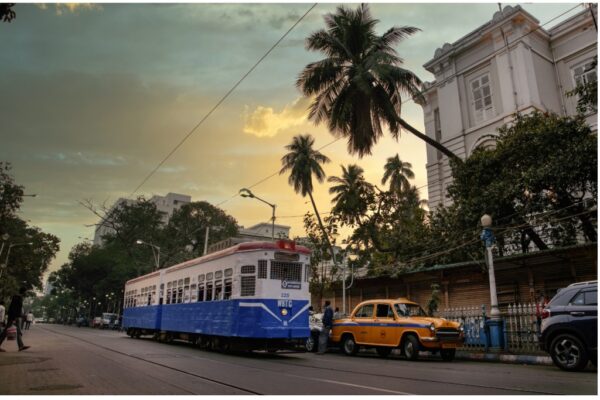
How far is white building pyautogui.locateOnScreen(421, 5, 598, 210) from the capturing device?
86.0 feet

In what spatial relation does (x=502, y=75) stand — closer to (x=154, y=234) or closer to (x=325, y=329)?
(x=325, y=329)

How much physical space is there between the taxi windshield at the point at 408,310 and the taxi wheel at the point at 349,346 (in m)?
2.17

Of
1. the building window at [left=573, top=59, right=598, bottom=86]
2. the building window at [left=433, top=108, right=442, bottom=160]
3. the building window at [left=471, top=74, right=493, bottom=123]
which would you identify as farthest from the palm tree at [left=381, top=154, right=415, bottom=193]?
the building window at [left=573, top=59, right=598, bottom=86]

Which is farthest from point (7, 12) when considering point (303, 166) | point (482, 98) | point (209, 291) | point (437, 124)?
point (303, 166)

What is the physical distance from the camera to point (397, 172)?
46.9 meters

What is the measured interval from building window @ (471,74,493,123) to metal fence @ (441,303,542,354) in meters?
15.4

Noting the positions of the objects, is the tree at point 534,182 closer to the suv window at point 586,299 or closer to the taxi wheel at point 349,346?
the taxi wheel at point 349,346

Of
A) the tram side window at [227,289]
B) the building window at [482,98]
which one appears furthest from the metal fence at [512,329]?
the building window at [482,98]

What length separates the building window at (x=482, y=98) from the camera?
2830 cm

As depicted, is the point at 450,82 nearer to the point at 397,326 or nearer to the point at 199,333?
the point at 397,326

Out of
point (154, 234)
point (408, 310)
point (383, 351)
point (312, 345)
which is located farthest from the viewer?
point (154, 234)

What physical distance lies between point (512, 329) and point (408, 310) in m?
3.78

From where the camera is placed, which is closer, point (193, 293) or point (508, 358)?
point (508, 358)

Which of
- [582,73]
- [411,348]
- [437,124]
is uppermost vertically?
[582,73]
